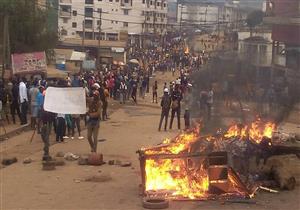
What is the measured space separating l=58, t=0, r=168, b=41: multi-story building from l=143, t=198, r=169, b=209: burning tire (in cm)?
8050

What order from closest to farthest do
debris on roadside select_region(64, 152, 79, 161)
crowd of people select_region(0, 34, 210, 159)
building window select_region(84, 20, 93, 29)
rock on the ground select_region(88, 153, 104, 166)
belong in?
rock on the ground select_region(88, 153, 104, 166), debris on roadside select_region(64, 152, 79, 161), crowd of people select_region(0, 34, 210, 159), building window select_region(84, 20, 93, 29)

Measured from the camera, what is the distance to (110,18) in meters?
97.1

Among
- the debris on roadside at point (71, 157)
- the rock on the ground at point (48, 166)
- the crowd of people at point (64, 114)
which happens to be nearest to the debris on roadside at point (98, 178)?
the rock on the ground at point (48, 166)

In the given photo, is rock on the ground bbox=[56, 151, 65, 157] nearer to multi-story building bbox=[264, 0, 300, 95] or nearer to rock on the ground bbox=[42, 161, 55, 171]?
rock on the ground bbox=[42, 161, 55, 171]

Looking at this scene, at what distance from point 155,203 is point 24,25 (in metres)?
23.9

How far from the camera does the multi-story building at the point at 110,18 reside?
92.4m

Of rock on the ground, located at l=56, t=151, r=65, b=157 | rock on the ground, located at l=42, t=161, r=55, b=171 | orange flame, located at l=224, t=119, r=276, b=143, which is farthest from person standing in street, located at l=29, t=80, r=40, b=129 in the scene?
orange flame, located at l=224, t=119, r=276, b=143

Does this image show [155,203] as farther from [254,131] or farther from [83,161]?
[83,161]

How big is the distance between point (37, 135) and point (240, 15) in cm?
817

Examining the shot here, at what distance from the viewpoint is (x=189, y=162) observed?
971cm

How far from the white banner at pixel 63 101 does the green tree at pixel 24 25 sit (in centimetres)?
1702

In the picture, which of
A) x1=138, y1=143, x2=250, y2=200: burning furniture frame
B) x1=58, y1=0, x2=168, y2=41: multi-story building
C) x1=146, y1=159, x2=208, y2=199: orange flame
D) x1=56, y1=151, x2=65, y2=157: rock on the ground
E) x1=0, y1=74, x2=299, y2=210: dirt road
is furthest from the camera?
x1=58, y1=0, x2=168, y2=41: multi-story building

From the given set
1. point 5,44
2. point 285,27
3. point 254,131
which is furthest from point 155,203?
point 285,27

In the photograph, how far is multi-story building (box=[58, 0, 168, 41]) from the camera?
92.4 m
